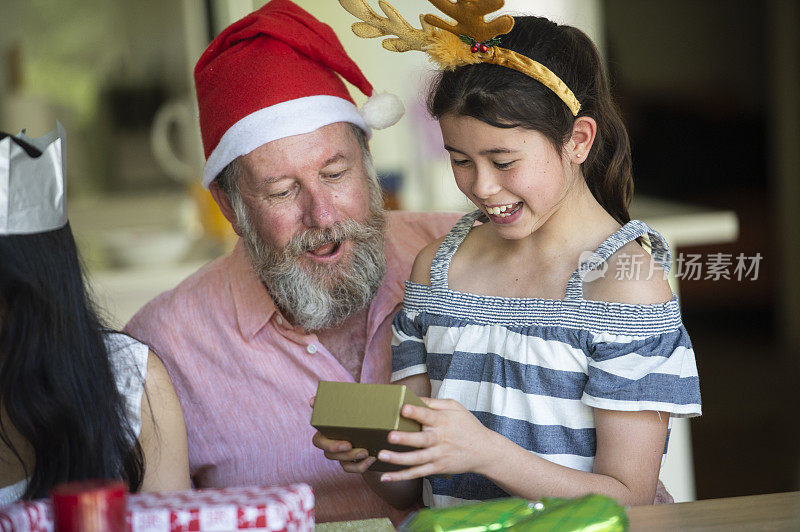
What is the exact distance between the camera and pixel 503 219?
4.33 feet

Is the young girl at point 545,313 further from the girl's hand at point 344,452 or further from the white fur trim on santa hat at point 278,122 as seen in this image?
the white fur trim on santa hat at point 278,122

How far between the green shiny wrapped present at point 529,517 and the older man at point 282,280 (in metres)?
0.63

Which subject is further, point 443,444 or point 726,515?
point 443,444

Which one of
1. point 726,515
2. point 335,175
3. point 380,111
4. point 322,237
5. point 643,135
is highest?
point 643,135

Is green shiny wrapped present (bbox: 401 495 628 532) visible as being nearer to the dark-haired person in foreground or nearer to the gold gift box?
the gold gift box

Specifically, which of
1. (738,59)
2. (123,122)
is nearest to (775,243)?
(738,59)

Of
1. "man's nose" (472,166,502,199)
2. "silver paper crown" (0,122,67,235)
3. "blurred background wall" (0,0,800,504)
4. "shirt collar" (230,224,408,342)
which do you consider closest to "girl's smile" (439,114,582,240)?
"man's nose" (472,166,502,199)

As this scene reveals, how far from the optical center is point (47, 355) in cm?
114

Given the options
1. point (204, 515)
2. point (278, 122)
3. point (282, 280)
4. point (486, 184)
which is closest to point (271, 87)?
point (278, 122)

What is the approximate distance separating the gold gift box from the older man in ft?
1.69

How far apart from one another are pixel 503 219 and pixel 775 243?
3776mm

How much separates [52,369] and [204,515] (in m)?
0.39

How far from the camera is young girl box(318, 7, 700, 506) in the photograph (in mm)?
1227

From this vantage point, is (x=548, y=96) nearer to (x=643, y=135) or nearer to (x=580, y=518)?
(x=580, y=518)
